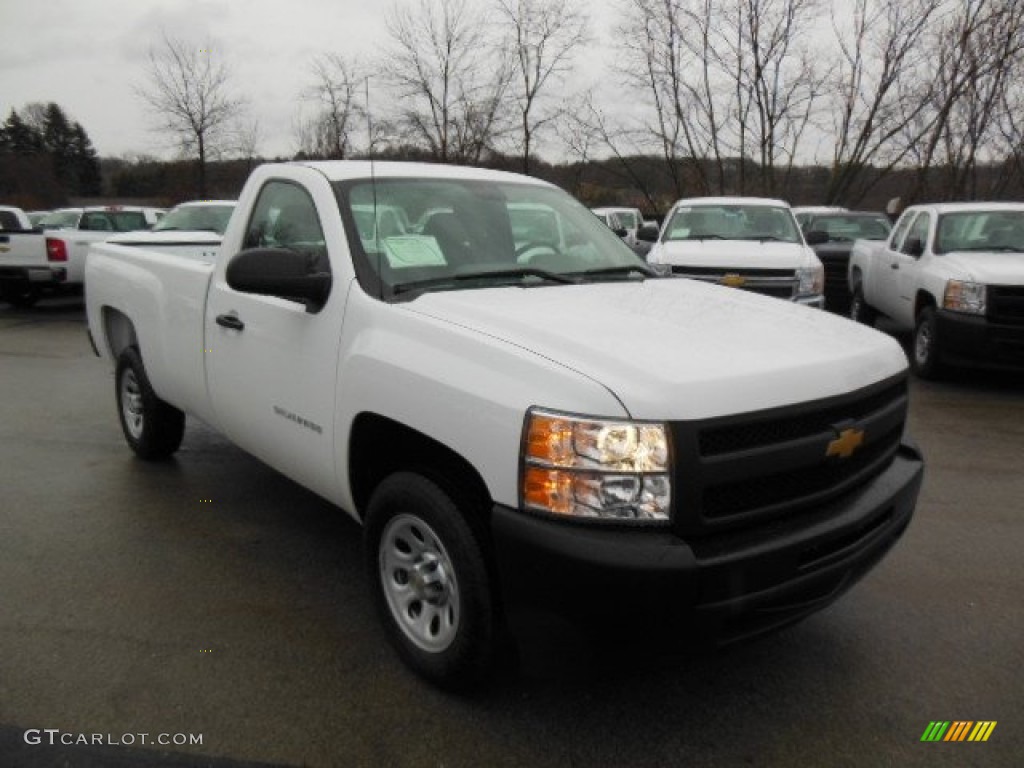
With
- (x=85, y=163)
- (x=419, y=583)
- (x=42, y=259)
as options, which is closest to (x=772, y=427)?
(x=419, y=583)

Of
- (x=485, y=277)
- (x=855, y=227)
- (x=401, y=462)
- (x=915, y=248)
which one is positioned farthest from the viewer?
(x=855, y=227)

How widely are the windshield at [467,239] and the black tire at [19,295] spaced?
520 inches

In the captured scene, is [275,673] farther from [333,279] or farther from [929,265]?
[929,265]

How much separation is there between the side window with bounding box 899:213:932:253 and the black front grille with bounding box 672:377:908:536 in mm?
7224

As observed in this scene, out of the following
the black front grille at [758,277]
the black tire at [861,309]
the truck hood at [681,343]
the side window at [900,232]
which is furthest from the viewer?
the black tire at [861,309]

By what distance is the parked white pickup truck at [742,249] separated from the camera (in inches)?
349

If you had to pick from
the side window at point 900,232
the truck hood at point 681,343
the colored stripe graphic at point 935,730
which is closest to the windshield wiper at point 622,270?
the truck hood at point 681,343

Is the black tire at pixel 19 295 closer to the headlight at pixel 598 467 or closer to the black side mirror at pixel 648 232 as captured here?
the black side mirror at pixel 648 232

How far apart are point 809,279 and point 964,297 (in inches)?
63.6

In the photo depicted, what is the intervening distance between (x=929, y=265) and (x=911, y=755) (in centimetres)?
706

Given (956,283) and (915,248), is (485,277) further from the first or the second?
(915,248)

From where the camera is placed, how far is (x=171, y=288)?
4555 millimetres

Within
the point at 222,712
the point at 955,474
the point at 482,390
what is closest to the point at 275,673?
the point at 222,712

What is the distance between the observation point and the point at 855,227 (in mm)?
15195
